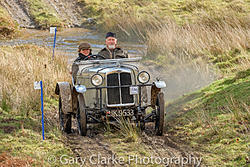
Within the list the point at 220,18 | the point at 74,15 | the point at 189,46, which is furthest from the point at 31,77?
the point at 74,15

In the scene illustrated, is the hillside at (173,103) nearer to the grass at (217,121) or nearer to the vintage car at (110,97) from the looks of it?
the grass at (217,121)

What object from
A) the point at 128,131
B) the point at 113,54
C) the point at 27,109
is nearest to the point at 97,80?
the point at 128,131

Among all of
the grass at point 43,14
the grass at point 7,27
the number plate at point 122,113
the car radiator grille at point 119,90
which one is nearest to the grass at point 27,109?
the number plate at point 122,113

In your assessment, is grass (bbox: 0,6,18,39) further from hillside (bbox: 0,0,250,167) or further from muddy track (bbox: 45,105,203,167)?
muddy track (bbox: 45,105,203,167)

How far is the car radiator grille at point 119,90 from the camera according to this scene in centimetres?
818

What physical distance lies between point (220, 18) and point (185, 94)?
6526 mm

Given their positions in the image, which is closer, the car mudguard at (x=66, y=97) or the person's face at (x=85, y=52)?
the car mudguard at (x=66, y=97)

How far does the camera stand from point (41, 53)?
1416 cm

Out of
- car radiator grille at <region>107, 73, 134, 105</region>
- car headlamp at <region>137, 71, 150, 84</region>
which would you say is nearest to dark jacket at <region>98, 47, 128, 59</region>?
car radiator grille at <region>107, 73, 134, 105</region>

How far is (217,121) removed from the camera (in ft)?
27.1

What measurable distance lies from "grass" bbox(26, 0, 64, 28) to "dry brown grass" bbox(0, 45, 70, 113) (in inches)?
531

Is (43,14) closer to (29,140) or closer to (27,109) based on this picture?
(27,109)

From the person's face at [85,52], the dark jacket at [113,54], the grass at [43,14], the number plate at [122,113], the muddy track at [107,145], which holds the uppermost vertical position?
the grass at [43,14]

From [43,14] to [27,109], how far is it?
20357 millimetres
